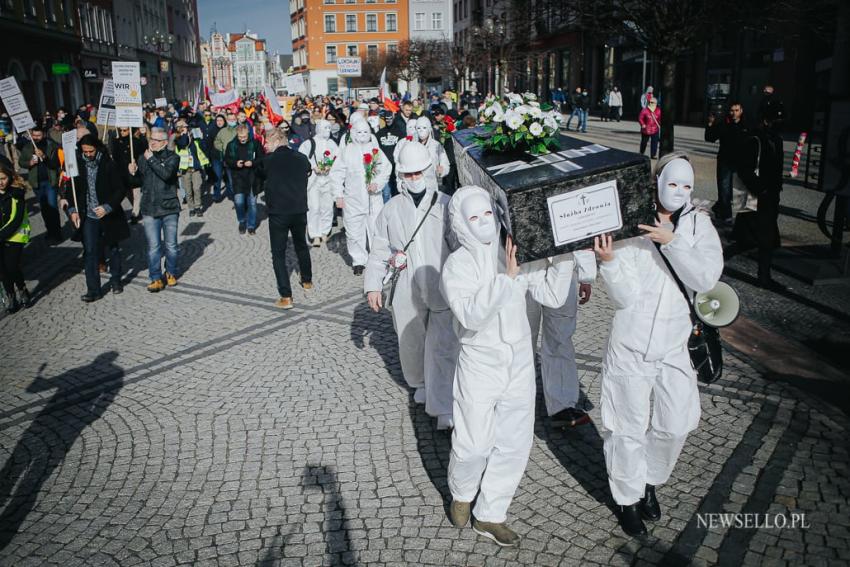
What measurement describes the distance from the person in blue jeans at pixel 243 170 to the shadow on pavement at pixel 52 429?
248 inches

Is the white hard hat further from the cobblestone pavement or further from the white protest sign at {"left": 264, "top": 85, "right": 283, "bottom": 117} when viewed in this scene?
the white protest sign at {"left": 264, "top": 85, "right": 283, "bottom": 117}

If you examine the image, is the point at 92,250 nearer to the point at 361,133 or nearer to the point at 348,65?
the point at 361,133

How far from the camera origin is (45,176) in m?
12.8

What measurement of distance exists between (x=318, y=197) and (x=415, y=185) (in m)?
7.12

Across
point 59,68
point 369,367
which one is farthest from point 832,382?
point 59,68

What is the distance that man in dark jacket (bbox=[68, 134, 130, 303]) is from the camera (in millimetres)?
8961

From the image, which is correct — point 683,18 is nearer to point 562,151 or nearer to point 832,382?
point 832,382

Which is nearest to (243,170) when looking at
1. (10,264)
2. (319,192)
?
(319,192)

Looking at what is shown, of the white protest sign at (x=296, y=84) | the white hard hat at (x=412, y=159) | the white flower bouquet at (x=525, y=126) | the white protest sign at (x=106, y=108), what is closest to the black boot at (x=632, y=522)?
the white flower bouquet at (x=525, y=126)

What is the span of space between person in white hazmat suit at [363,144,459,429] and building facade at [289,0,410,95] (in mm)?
86882

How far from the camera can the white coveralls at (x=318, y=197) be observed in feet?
39.6

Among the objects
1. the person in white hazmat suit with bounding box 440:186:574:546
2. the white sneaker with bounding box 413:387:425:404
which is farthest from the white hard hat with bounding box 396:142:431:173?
the white sneaker with bounding box 413:387:425:404

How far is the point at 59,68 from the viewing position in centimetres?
2647

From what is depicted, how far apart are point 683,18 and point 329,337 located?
9.30 meters
